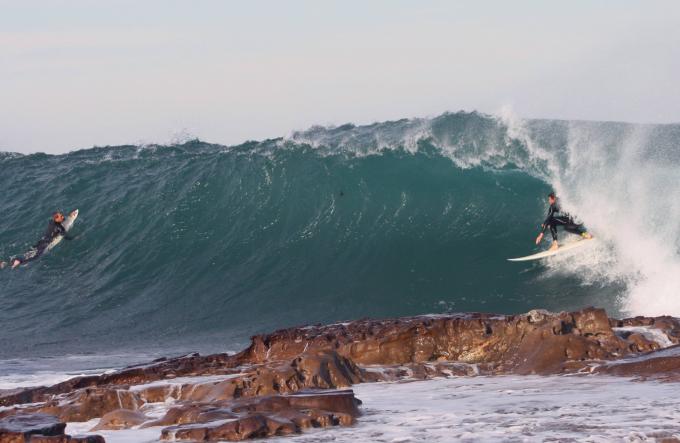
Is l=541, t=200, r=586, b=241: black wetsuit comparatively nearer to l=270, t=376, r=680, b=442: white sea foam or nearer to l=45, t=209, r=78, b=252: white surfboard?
l=270, t=376, r=680, b=442: white sea foam

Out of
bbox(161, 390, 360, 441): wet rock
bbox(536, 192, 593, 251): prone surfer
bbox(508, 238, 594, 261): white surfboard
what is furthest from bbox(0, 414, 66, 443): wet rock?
bbox(508, 238, 594, 261): white surfboard

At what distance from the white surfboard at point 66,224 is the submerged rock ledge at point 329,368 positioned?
455 inches

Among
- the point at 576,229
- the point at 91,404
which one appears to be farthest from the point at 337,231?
the point at 91,404

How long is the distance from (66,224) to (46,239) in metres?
1.17

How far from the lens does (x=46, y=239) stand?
24.0m

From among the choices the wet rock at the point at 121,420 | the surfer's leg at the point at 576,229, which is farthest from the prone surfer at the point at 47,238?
the wet rock at the point at 121,420

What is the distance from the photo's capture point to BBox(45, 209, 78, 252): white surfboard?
24.2 m

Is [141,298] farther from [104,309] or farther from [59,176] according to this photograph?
[59,176]

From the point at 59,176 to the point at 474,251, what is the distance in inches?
508

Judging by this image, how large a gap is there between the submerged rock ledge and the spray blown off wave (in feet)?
18.2

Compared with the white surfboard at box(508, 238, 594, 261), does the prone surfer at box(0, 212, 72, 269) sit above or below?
above

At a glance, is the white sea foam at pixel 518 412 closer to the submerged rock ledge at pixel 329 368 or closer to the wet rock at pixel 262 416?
the wet rock at pixel 262 416

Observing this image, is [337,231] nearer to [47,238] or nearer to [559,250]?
→ [559,250]

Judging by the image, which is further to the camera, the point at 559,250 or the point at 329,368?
the point at 559,250
